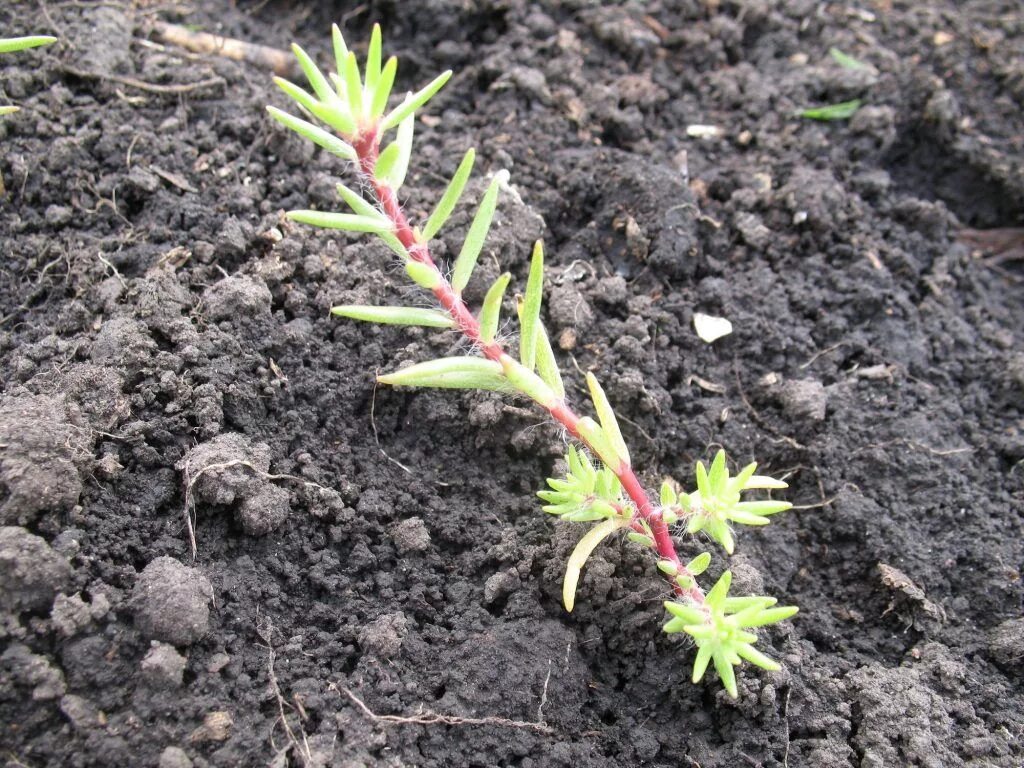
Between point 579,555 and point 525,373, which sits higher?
point 525,373

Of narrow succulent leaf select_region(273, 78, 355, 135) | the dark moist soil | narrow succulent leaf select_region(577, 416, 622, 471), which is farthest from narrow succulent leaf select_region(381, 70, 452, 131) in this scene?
narrow succulent leaf select_region(577, 416, 622, 471)

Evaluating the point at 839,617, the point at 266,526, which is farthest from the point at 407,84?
the point at 839,617

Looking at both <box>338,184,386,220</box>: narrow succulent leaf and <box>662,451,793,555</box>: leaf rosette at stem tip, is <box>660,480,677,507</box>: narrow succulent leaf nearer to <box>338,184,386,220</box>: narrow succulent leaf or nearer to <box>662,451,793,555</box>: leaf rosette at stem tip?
<box>662,451,793,555</box>: leaf rosette at stem tip

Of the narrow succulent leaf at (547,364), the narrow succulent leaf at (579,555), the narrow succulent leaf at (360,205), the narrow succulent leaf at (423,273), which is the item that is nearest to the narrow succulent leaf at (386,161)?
the narrow succulent leaf at (360,205)

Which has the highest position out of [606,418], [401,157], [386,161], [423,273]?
A: [386,161]

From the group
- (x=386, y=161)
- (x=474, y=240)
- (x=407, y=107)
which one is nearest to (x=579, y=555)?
(x=474, y=240)

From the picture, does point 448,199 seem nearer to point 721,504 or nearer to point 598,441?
point 598,441

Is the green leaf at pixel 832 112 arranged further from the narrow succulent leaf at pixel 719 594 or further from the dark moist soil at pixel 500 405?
the narrow succulent leaf at pixel 719 594
